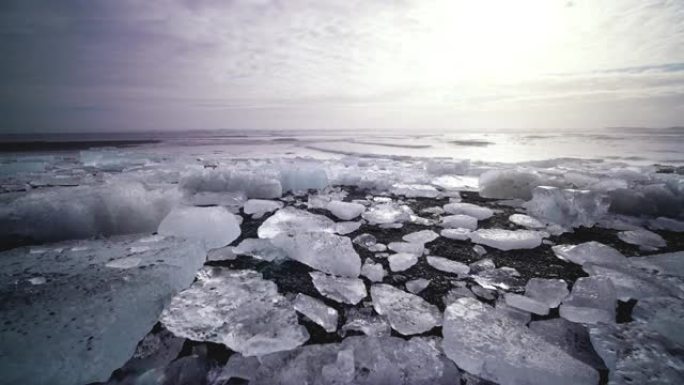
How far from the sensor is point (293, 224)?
1882 millimetres

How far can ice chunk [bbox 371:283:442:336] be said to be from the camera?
1.01m

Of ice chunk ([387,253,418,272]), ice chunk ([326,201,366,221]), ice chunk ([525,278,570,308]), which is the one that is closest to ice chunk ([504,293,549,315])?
ice chunk ([525,278,570,308])

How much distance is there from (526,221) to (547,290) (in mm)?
983

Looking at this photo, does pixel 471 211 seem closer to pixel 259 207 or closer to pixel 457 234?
pixel 457 234

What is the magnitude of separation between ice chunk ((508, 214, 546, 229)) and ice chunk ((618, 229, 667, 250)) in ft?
1.37

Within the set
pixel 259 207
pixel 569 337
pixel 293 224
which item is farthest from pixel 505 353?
pixel 259 207

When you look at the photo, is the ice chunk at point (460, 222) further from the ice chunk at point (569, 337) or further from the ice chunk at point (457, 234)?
the ice chunk at point (569, 337)

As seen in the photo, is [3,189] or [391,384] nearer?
[391,384]

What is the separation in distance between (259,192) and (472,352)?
229 centimetres

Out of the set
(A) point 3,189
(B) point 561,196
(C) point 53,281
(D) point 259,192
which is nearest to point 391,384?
(C) point 53,281

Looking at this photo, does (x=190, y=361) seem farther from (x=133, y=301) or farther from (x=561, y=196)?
(x=561, y=196)

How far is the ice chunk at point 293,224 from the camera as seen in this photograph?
176 cm

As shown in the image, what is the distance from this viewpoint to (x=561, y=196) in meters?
2.00

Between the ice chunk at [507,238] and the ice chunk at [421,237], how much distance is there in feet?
0.75
